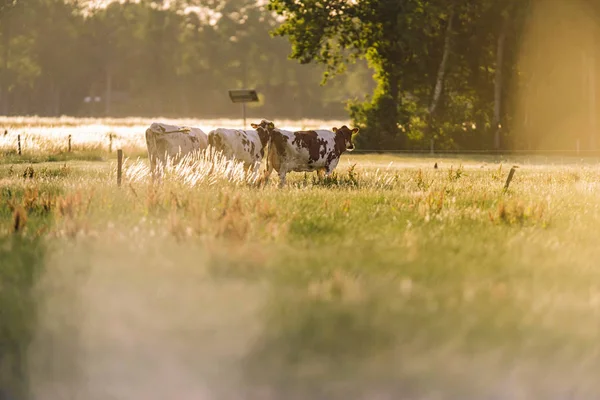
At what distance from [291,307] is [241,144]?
16.8 meters

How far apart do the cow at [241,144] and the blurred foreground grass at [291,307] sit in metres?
11.0

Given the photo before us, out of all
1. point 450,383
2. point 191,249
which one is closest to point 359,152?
point 191,249

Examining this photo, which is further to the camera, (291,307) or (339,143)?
(339,143)

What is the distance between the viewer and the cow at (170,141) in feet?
81.4

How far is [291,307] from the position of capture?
8.60 meters

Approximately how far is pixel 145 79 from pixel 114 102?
18.4 feet

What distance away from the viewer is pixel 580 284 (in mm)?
9930

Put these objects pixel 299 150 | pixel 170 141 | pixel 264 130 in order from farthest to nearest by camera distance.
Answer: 1. pixel 264 130
2. pixel 299 150
3. pixel 170 141

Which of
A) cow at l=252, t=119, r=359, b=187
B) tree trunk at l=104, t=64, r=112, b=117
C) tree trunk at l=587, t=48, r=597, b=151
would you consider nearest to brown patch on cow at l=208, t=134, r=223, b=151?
cow at l=252, t=119, r=359, b=187

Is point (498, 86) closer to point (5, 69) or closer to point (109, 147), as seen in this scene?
point (109, 147)

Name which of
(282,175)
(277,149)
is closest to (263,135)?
(277,149)

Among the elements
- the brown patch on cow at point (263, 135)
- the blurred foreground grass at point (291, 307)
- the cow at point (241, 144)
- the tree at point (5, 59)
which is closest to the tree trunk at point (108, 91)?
the tree at point (5, 59)

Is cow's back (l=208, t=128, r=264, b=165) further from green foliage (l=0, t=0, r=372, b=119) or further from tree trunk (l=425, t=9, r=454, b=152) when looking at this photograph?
green foliage (l=0, t=0, r=372, b=119)

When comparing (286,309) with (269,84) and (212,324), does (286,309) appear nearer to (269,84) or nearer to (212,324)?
(212,324)
